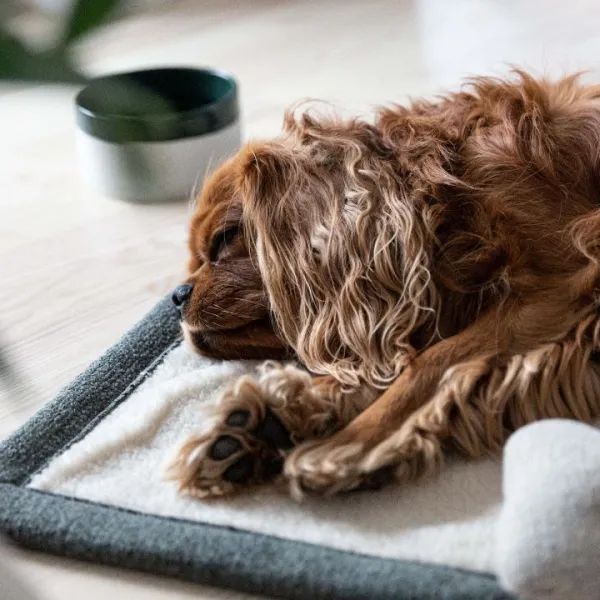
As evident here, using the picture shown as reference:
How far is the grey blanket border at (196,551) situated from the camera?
1.29 meters

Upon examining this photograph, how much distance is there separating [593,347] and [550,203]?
0.25 metres

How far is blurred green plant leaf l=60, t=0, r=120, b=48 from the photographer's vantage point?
497 millimetres

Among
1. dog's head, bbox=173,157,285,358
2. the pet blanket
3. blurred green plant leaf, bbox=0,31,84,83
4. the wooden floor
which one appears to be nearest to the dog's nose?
dog's head, bbox=173,157,285,358

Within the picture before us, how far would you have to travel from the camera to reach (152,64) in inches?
146

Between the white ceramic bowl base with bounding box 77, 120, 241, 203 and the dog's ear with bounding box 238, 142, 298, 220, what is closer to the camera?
the dog's ear with bounding box 238, 142, 298, 220

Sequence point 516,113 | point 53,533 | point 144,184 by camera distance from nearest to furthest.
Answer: point 53,533, point 516,113, point 144,184

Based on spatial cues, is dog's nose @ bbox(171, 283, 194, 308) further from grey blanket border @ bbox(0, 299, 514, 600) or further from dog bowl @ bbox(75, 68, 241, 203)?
dog bowl @ bbox(75, 68, 241, 203)

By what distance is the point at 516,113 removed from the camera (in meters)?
1.68

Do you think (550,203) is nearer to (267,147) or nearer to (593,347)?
(593,347)

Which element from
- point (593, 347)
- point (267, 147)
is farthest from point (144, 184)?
point (593, 347)

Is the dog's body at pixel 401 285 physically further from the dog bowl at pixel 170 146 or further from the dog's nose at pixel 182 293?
the dog bowl at pixel 170 146

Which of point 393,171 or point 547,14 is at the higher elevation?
point 393,171

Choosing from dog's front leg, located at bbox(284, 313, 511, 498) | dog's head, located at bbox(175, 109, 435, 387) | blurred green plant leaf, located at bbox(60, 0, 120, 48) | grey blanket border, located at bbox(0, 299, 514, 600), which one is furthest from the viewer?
dog's head, located at bbox(175, 109, 435, 387)

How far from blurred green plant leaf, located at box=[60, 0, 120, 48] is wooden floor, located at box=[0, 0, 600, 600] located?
0.01 metres
